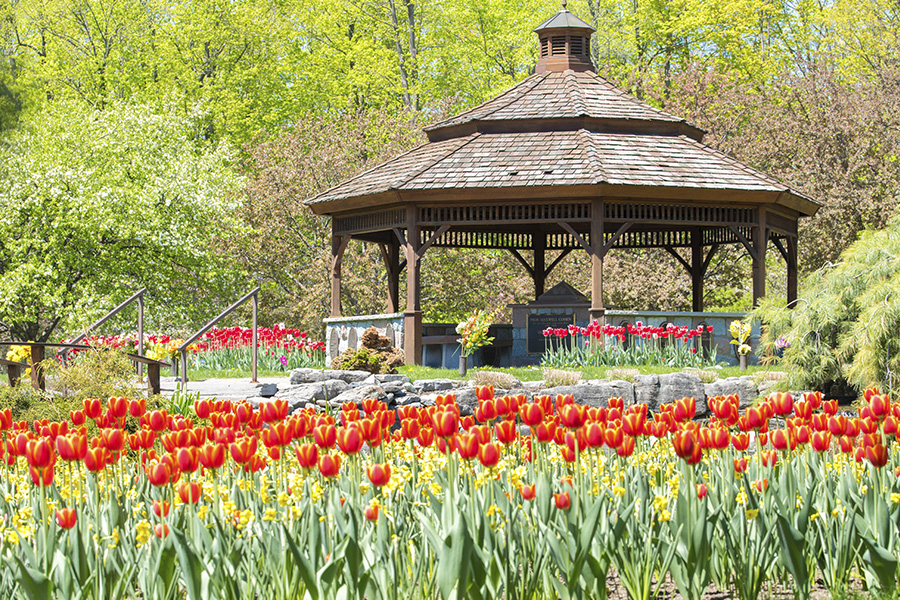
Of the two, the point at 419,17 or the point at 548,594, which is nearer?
the point at 548,594

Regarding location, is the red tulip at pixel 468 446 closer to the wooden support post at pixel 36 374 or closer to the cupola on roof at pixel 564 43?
the wooden support post at pixel 36 374

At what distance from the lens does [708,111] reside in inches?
1054

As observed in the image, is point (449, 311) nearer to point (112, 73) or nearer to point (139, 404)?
point (112, 73)

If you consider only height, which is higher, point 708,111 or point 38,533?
point 708,111

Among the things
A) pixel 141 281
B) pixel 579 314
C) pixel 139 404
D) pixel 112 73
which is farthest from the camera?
Result: pixel 112 73

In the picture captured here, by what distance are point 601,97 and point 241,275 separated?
37.0 feet

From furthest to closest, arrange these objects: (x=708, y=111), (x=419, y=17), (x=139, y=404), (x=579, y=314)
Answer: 1. (x=419, y=17)
2. (x=708, y=111)
3. (x=579, y=314)
4. (x=139, y=404)

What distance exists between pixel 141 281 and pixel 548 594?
22.5 metres

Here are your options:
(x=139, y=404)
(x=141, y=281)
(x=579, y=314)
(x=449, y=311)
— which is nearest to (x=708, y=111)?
(x=449, y=311)

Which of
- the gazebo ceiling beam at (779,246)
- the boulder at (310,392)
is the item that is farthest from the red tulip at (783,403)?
the gazebo ceiling beam at (779,246)

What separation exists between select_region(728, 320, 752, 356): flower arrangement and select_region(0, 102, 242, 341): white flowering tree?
12.7 metres

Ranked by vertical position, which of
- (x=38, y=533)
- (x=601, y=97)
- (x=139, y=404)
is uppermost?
(x=601, y=97)

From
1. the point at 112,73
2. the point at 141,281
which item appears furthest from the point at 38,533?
the point at 112,73

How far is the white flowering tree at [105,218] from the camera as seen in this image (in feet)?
76.5
